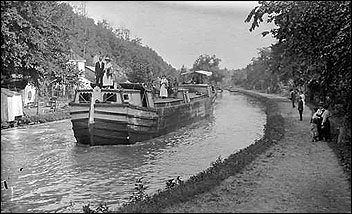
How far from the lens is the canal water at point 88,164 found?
1183cm

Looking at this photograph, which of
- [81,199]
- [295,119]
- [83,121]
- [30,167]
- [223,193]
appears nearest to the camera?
[223,193]

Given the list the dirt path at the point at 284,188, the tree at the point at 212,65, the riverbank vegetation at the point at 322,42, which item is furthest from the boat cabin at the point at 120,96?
the tree at the point at 212,65

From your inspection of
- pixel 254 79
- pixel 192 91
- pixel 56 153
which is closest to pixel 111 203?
pixel 56 153

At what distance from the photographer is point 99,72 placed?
20922 millimetres

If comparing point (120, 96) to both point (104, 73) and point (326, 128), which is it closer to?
point (104, 73)

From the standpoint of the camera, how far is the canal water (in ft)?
38.8

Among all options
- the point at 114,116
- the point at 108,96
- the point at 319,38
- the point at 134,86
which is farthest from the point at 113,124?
the point at 319,38

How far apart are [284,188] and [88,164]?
31.0ft

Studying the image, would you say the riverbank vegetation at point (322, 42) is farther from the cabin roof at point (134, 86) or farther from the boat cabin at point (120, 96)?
the cabin roof at point (134, 86)

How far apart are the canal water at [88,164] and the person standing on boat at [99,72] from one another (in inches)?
116

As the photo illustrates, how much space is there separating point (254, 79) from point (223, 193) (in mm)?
75053

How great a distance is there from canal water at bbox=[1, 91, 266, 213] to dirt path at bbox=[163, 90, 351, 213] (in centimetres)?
307

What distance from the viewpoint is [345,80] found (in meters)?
10.8

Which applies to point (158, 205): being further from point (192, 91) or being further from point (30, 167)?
point (192, 91)
